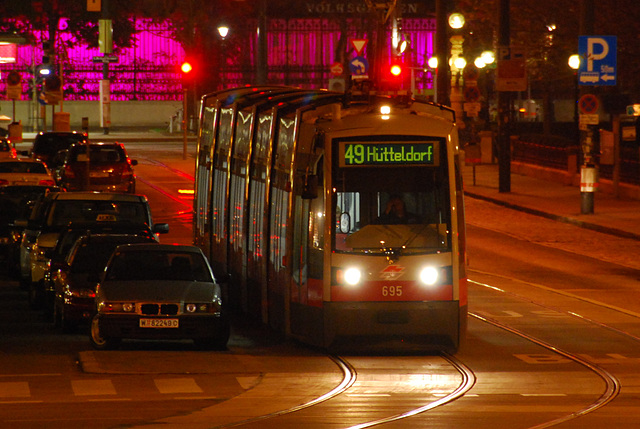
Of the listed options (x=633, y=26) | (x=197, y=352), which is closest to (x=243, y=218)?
(x=197, y=352)

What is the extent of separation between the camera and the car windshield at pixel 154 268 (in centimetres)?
1598

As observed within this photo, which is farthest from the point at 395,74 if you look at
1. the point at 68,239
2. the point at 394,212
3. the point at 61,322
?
the point at 394,212

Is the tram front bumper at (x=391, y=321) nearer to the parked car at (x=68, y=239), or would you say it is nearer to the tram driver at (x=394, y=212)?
the tram driver at (x=394, y=212)

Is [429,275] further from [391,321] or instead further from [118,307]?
[118,307]

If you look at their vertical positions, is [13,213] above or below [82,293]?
above

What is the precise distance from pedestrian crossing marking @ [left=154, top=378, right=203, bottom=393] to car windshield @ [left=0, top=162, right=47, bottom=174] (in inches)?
833

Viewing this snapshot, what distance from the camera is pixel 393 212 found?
48.3ft

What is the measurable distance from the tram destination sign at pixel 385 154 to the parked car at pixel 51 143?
2843cm

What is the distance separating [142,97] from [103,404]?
2675 inches

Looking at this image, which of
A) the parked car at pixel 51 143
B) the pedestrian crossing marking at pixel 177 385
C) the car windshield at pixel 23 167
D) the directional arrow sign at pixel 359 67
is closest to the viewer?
the pedestrian crossing marking at pixel 177 385

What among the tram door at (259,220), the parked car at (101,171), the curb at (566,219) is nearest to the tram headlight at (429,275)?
the tram door at (259,220)

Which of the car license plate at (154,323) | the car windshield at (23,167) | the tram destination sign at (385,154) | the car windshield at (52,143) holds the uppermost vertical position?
the tram destination sign at (385,154)

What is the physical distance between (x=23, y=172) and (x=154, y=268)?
18.4m

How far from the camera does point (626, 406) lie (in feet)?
39.0
